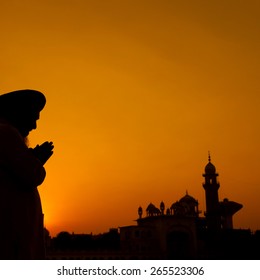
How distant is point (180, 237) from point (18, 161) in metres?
23.4

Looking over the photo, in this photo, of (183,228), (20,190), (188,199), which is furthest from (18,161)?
(188,199)

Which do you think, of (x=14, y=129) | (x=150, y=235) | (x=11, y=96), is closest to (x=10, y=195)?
(x=14, y=129)

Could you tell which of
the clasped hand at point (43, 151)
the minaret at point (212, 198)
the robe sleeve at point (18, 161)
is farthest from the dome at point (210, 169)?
the robe sleeve at point (18, 161)

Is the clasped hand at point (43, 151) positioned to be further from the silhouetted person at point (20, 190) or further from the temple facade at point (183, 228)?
the temple facade at point (183, 228)

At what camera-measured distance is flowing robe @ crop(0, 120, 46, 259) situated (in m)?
1.58

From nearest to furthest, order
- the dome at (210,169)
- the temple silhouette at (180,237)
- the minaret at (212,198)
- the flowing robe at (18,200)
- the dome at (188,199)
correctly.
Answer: the flowing robe at (18,200), the temple silhouette at (180,237), the minaret at (212,198), the dome at (210,169), the dome at (188,199)

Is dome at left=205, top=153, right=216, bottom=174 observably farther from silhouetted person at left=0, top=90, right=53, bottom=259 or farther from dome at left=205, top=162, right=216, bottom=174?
silhouetted person at left=0, top=90, right=53, bottom=259

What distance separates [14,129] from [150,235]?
73.1ft

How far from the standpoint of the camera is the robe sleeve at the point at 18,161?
1622mm

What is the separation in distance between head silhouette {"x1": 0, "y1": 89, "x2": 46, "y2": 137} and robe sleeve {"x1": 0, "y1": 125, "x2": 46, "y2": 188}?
11 centimetres

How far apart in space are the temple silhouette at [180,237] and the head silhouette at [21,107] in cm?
1677
